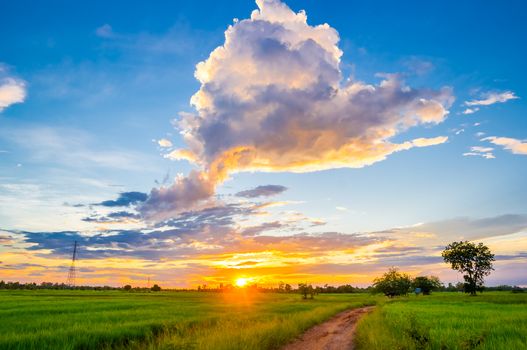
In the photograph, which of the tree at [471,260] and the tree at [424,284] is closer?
the tree at [471,260]

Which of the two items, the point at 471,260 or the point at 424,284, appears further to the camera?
the point at 424,284

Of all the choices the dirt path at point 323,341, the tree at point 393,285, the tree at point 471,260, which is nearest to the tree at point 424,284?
the tree at point 393,285

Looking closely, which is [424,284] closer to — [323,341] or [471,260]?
[471,260]

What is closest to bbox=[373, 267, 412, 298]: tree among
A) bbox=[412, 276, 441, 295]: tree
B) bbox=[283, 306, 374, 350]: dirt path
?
bbox=[412, 276, 441, 295]: tree

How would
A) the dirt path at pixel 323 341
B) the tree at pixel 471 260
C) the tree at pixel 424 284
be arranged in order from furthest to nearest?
the tree at pixel 424 284 < the tree at pixel 471 260 < the dirt path at pixel 323 341

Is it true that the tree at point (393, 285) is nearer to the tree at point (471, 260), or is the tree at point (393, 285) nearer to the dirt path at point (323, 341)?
the tree at point (471, 260)

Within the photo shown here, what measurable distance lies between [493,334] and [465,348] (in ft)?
19.3

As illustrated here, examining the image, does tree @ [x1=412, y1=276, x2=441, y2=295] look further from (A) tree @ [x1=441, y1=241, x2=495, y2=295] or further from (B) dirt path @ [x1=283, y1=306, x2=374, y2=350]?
(B) dirt path @ [x1=283, y1=306, x2=374, y2=350]

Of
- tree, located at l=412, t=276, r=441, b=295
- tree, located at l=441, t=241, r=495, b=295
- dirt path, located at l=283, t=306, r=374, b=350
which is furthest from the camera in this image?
tree, located at l=412, t=276, r=441, b=295

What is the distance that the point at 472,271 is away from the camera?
3848 inches

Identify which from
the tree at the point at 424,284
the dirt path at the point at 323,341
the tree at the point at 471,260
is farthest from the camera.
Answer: the tree at the point at 424,284

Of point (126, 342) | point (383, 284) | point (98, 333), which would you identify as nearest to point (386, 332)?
point (126, 342)

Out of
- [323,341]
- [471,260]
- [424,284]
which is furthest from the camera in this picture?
[424,284]

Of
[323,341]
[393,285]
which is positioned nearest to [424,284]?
[393,285]
